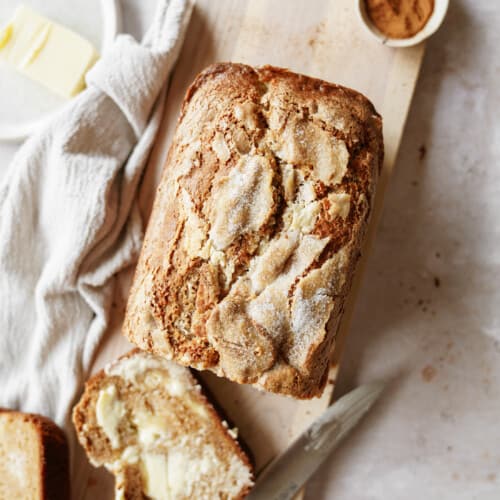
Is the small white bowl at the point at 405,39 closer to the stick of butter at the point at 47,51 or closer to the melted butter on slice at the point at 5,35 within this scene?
the stick of butter at the point at 47,51

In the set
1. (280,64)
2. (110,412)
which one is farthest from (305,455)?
(280,64)

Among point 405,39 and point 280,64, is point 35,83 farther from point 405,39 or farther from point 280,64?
point 405,39

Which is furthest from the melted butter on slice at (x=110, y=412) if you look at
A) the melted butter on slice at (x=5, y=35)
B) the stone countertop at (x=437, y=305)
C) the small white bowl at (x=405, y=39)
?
Answer: the small white bowl at (x=405, y=39)

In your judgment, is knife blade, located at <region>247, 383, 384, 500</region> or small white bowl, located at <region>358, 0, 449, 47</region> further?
knife blade, located at <region>247, 383, 384, 500</region>

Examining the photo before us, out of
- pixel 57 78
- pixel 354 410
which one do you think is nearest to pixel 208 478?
pixel 354 410

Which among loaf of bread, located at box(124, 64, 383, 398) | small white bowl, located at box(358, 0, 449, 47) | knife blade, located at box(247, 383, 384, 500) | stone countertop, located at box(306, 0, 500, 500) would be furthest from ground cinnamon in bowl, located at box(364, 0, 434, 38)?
knife blade, located at box(247, 383, 384, 500)

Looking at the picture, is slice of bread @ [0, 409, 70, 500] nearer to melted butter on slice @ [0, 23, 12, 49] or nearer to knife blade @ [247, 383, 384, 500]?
knife blade @ [247, 383, 384, 500]
